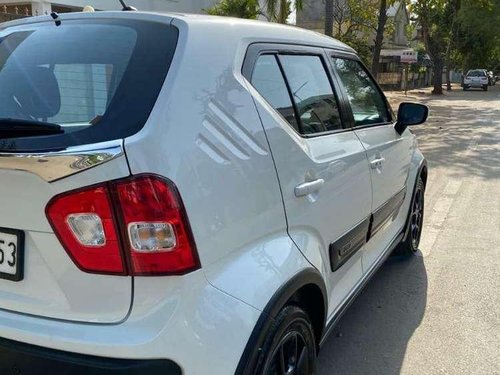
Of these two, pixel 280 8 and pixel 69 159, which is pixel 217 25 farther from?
pixel 280 8

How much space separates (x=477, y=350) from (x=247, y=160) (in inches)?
88.0

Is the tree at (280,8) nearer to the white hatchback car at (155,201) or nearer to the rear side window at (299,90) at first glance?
the rear side window at (299,90)

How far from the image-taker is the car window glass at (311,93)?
2521mm

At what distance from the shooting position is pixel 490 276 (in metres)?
4.38

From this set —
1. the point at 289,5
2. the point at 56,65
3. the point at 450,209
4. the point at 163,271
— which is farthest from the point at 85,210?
the point at 289,5

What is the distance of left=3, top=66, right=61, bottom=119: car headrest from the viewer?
1.93 m

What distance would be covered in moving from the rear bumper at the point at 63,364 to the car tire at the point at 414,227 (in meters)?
3.33

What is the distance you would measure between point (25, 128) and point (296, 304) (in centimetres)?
132

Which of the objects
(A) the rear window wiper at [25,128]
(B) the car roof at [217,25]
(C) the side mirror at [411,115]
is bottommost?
(C) the side mirror at [411,115]

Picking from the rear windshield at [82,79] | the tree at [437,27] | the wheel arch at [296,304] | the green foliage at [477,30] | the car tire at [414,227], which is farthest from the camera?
the green foliage at [477,30]

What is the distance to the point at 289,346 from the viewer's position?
2.22m

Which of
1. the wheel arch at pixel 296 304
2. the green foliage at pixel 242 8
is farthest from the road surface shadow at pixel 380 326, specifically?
the green foliage at pixel 242 8

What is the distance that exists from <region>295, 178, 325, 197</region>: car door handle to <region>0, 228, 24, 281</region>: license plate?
1.09 m

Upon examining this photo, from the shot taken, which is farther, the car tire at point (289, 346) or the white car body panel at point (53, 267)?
the car tire at point (289, 346)
